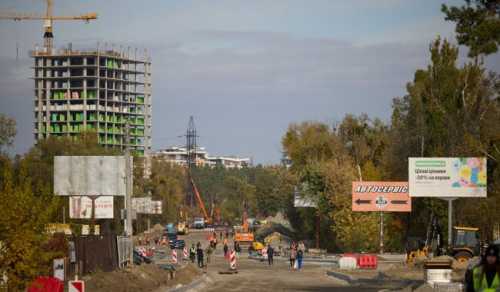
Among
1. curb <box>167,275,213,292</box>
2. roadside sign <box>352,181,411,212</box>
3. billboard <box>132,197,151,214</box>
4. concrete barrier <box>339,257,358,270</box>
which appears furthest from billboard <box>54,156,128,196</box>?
billboard <box>132,197,151,214</box>

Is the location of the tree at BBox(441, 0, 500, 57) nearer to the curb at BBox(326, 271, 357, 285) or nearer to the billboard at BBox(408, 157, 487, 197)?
the curb at BBox(326, 271, 357, 285)

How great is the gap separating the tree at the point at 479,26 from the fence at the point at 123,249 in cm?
2038

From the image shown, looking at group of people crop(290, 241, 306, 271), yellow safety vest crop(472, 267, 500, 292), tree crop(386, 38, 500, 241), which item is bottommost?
group of people crop(290, 241, 306, 271)

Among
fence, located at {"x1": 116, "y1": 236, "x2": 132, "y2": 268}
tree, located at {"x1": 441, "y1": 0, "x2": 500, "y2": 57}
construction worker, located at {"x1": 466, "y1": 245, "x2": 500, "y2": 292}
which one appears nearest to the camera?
construction worker, located at {"x1": 466, "y1": 245, "x2": 500, "y2": 292}

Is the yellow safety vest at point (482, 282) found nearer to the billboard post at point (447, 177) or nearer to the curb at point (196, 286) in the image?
the curb at point (196, 286)

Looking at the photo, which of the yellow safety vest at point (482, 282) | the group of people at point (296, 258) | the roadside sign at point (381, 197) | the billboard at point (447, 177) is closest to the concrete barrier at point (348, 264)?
the group of people at point (296, 258)

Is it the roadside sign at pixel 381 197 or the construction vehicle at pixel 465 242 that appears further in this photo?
the roadside sign at pixel 381 197

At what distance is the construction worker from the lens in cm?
1587

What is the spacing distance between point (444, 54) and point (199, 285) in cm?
3901

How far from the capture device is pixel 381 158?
A: 386 feet

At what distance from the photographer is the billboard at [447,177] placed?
61781 millimetres

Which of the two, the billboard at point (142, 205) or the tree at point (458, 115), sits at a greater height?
the tree at point (458, 115)

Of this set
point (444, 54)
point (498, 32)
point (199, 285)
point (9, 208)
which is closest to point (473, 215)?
point (444, 54)

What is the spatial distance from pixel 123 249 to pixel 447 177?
69.4ft
